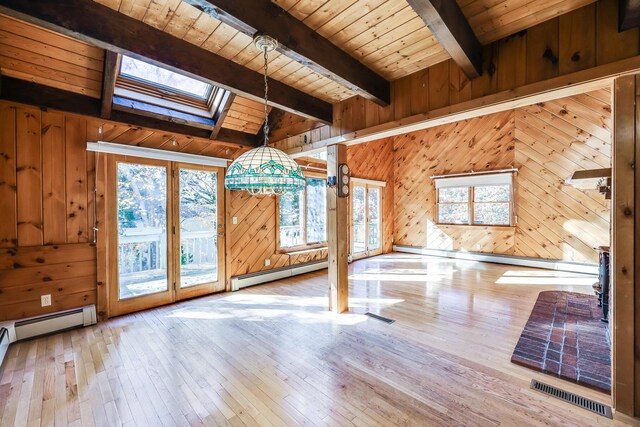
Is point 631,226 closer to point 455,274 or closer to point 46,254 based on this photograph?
point 455,274

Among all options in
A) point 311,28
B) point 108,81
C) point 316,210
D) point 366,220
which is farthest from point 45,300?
point 366,220

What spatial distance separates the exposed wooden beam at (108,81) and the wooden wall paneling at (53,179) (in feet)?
1.58

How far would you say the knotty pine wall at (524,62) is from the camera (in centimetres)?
177

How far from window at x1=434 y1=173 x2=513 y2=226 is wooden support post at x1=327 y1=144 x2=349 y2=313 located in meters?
4.68

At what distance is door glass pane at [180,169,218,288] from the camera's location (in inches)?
163

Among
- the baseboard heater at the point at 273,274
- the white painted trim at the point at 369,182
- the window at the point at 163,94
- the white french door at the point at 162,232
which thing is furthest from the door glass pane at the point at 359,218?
the window at the point at 163,94

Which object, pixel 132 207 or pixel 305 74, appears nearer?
pixel 305 74

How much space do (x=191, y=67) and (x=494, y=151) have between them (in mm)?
6722

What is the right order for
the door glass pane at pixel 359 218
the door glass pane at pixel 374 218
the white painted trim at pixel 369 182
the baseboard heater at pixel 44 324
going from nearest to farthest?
the baseboard heater at pixel 44 324 < the white painted trim at pixel 369 182 < the door glass pane at pixel 359 218 < the door glass pane at pixel 374 218

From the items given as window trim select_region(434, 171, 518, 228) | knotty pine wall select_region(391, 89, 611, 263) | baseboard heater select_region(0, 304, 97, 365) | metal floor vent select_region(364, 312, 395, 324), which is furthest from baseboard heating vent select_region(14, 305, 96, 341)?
window trim select_region(434, 171, 518, 228)

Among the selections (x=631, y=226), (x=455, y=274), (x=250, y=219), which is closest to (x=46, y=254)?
(x=250, y=219)

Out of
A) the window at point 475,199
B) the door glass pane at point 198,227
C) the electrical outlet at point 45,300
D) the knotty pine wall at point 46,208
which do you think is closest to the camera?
the knotty pine wall at point 46,208

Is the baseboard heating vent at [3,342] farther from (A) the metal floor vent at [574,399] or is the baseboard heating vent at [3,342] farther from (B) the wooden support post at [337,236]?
(A) the metal floor vent at [574,399]

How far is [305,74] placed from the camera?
9.61 ft
